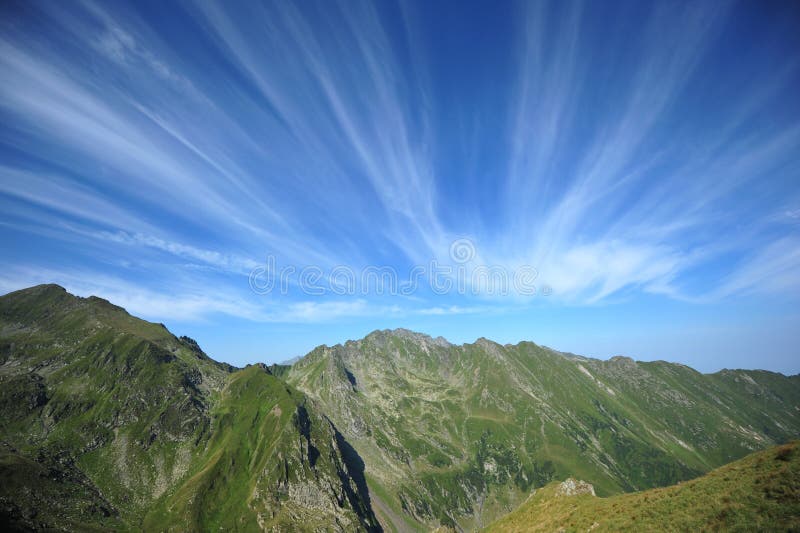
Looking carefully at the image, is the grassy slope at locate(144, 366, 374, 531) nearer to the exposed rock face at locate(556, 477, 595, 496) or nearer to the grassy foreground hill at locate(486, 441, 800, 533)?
the exposed rock face at locate(556, 477, 595, 496)

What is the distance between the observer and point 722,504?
22250 millimetres

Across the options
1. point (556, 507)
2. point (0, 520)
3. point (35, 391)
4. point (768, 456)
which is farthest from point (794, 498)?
point (35, 391)

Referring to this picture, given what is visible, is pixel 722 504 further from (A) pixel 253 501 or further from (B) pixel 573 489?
(A) pixel 253 501

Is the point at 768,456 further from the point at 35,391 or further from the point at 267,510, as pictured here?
the point at 35,391

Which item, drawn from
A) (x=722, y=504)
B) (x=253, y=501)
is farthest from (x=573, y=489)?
(x=253, y=501)

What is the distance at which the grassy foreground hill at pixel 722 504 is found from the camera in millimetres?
20250

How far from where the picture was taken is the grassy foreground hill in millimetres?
20250

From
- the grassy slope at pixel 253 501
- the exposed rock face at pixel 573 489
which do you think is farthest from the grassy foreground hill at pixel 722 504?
the grassy slope at pixel 253 501

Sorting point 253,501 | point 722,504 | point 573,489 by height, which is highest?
point 722,504

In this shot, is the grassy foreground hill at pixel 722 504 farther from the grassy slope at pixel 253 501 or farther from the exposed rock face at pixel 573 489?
the grassy slope at pixel 253 501

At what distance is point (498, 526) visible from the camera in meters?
44.5

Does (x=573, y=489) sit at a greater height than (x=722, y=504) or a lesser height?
lesser

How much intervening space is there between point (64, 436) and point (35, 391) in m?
45.0

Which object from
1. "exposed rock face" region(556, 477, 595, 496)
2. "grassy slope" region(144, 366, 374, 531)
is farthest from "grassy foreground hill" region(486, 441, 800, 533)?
"grassy slope" region(144, 366, 374, 531)
